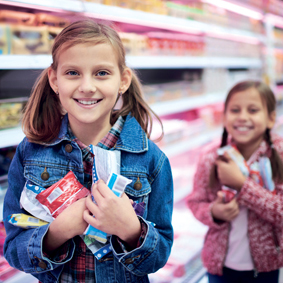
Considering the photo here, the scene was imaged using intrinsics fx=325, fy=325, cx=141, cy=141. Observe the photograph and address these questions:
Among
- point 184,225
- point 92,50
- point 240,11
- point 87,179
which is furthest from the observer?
point 240,11

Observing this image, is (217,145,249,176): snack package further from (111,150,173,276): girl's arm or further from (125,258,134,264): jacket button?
(125,258,134,264): jacket button

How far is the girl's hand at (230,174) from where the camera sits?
142 cm

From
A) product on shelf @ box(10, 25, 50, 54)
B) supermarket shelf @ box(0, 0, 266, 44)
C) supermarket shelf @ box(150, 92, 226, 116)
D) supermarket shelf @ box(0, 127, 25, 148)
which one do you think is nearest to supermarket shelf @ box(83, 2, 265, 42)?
supermarket shelf @ box(0, 0, 266, 44)

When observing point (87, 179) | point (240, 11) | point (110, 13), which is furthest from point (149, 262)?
point (240, 11)

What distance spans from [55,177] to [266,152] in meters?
1.01

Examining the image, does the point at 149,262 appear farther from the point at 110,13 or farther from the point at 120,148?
the point at 110,13

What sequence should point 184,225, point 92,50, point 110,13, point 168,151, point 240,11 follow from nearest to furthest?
point 92,50 < point 110,13 < point 168,151 < point 184,225 < point 240,11

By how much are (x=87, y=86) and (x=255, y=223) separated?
1024 millimetres

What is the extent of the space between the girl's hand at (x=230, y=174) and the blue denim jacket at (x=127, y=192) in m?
0.56

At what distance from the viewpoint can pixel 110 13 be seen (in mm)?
1767

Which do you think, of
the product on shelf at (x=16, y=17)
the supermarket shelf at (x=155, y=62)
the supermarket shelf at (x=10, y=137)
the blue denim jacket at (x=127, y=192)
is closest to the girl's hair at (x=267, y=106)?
the supermarket shelf at (x=155, y=62)

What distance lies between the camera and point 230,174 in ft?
4.70

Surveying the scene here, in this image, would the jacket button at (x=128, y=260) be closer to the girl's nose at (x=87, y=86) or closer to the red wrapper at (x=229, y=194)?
the girl's nose at (x=87, y=86)

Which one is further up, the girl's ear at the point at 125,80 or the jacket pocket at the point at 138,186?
the girl's ear at the point at 125,80
